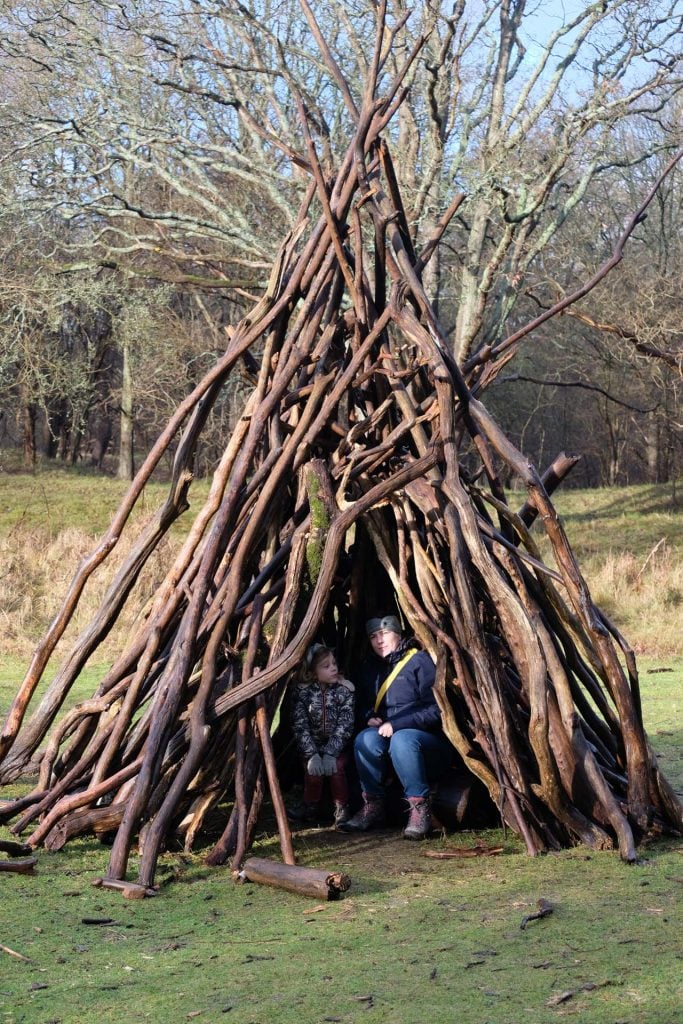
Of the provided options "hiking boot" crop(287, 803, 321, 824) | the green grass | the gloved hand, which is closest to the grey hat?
the gloved hand

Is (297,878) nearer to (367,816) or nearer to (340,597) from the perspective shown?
(367,816)

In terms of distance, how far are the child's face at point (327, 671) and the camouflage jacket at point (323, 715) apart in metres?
0.04

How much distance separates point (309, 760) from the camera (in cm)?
545

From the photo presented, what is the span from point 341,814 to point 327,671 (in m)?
0.70

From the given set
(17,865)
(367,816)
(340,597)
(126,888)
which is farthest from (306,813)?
(17,865)

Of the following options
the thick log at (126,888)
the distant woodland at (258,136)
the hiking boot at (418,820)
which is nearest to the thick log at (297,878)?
the thick log at (126,888)

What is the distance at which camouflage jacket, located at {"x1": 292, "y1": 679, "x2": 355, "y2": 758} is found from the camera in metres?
5.45

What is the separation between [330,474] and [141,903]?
83.0 inches

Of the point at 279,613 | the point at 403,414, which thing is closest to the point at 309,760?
the point at 279,613

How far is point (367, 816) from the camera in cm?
548

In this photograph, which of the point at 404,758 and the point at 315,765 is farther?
the point at 315,765

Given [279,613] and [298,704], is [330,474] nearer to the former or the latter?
[279,613]

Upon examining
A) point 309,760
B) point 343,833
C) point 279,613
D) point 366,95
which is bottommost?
point 343,833

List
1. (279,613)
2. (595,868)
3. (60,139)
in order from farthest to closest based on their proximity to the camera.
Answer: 1. (60,139)
2. (279,613)
3. (595,868)
